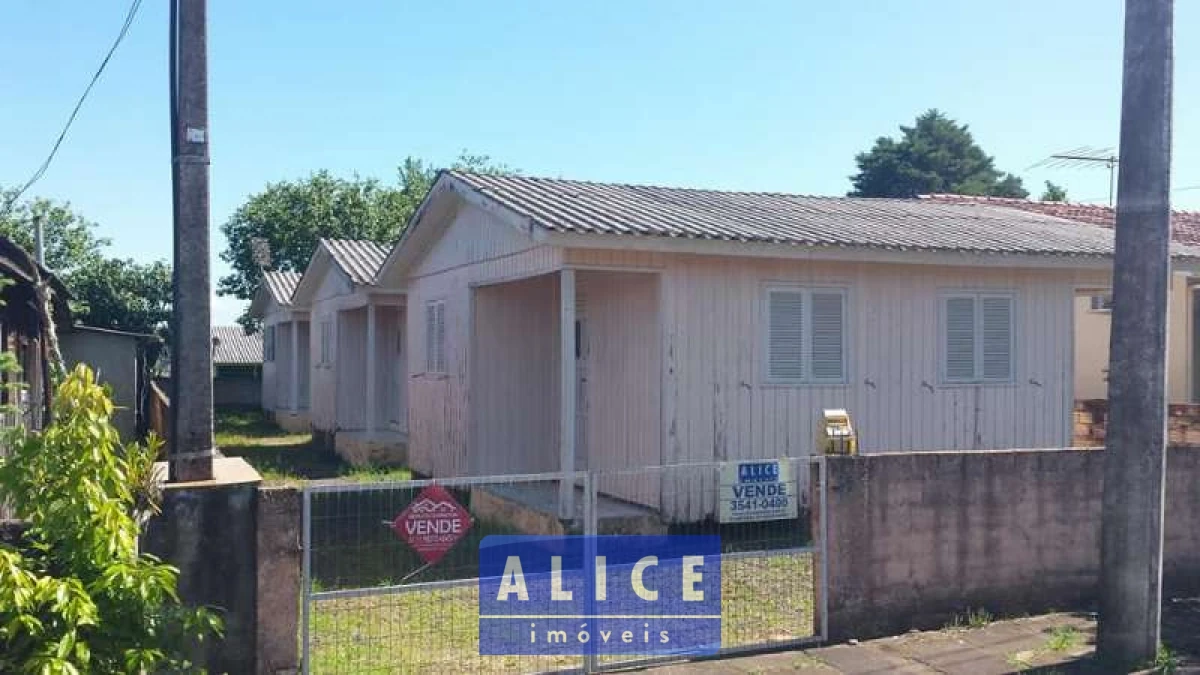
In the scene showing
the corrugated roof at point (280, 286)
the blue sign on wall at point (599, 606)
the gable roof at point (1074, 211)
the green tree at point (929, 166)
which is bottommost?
the blue sign on wall at point (599, 606)

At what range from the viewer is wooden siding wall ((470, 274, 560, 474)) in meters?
12.4

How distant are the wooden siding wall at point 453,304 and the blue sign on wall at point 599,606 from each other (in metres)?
3.52

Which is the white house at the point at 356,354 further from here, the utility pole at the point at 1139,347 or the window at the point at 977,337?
the utility pole at the point at 1139,347

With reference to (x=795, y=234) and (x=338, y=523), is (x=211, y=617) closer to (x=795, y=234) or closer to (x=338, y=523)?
(x=338, y=523)

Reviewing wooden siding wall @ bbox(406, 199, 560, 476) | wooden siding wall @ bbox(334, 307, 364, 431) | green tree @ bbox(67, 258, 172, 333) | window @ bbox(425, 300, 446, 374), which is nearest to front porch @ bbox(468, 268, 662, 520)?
wooden siding wall @ bbox(406, 199, 560, 476)

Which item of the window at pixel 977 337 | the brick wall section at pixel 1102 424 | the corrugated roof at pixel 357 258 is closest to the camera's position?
the window at pixel 977 337

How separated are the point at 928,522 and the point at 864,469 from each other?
0.71 meters

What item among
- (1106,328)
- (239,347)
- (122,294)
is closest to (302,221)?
(122,294)

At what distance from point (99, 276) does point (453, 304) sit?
81.6ft

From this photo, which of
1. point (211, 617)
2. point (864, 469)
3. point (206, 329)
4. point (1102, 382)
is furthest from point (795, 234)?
point (1102, 382)

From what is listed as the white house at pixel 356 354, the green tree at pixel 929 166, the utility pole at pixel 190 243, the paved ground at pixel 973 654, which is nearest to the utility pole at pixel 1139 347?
the paved ground at pixel 973 654

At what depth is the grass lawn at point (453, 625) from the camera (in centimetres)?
638

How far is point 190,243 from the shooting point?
18.4 feet

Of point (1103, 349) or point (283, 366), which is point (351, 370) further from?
point (1103, 349)
